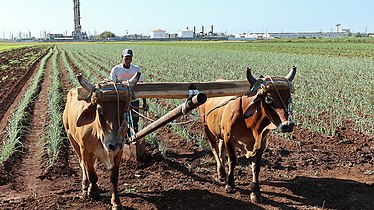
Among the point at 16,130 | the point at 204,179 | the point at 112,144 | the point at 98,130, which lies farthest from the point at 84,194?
the point at 16,130

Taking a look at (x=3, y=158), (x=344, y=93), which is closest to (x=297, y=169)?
(x=3, y=158)

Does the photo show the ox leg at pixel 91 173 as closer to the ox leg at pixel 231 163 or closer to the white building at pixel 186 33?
the ox leg at pixel 231 163

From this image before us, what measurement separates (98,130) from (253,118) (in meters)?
1.96

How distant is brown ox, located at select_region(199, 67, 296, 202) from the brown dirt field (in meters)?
0.45

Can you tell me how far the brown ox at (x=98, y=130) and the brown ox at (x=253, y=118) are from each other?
4.95 feet

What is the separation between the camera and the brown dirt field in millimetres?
5633

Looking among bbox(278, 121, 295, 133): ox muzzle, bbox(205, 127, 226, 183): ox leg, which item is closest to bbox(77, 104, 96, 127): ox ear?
bbox(278, 121, 295, 133): ox muzzle

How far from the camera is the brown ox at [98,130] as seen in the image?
14.9 feet

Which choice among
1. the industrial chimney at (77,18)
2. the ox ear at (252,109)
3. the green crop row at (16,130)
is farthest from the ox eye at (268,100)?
the industrial chimney at (77,18)

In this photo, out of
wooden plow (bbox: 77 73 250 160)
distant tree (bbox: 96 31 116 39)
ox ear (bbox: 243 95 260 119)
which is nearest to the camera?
wooden plow (bbox: 77 73 250 160)

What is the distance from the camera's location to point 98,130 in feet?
16.0

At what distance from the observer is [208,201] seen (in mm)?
5699

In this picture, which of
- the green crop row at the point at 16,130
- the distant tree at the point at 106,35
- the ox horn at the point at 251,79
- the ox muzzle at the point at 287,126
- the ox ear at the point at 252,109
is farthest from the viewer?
the distant tree at the point at 106,35

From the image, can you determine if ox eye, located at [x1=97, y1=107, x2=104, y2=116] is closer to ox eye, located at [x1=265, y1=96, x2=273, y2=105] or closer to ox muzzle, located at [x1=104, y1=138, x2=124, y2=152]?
ox muzzle, located at [x1=104, y1=138, x2=124, y2=152]
